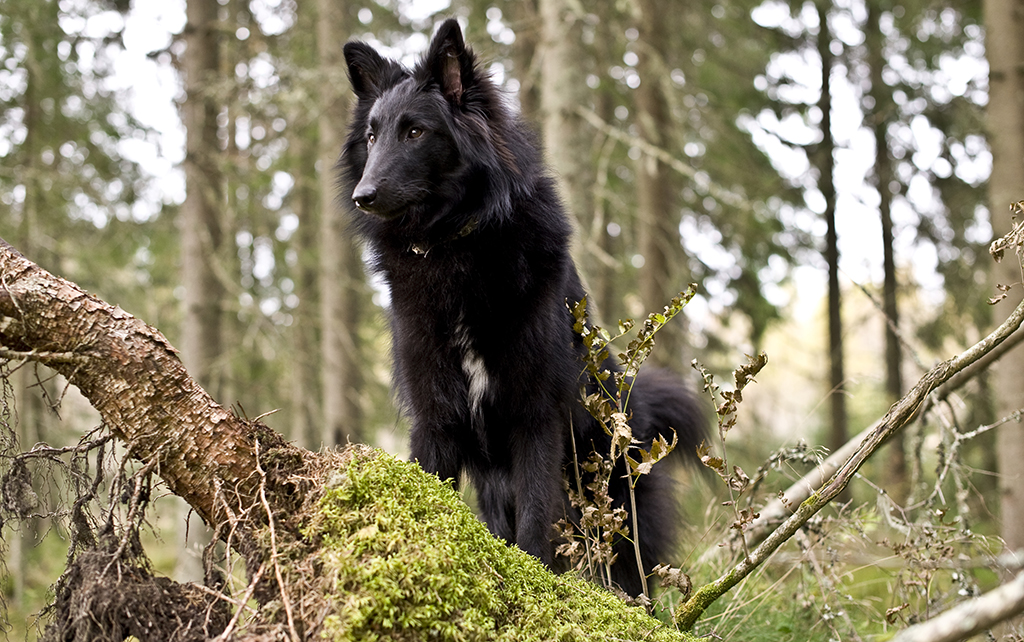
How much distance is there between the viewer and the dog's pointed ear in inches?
140

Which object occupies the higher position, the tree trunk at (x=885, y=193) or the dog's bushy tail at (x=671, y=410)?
the tree trunk at (x=885, y=193)

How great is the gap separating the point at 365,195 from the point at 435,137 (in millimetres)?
506

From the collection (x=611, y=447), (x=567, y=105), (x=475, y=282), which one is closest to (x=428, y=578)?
(x=611, y=447)

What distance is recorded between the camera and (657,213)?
30.0 feet

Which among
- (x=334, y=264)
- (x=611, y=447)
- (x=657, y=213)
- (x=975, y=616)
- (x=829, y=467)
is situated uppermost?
(x=334, y=264)

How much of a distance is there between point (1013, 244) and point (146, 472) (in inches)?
124

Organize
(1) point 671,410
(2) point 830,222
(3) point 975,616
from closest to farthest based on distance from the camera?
(3) point 975,616 < (1) point 671,410 < (2) point 830,222

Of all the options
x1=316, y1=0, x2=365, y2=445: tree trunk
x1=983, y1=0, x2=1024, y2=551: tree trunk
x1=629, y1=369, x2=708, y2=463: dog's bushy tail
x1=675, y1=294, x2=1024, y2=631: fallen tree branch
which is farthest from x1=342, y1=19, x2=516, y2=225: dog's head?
x1=316, y1=0, x2=365, y2=445: tree trunk

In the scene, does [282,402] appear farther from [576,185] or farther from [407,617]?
[407,617]

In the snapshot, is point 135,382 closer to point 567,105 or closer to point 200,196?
point 567,105

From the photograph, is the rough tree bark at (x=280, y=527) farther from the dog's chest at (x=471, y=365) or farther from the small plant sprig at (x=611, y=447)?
the dog's chest at (x=471, y=365)

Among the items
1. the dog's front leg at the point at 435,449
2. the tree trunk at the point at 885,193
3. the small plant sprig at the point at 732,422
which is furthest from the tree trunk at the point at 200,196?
the tree trunk at the point at 885,193

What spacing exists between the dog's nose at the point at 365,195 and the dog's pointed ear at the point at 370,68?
2.55ft

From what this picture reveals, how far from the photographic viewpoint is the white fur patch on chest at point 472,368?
3086 millimetres
